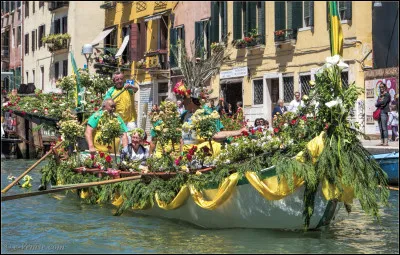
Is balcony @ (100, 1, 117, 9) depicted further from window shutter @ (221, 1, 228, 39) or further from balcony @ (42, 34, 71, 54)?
window shutter @ (221, 1, 228, 39)

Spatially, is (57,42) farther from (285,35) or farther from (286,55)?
(285,35)

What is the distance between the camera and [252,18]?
28.3 meters

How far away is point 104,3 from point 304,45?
1713 centimetres

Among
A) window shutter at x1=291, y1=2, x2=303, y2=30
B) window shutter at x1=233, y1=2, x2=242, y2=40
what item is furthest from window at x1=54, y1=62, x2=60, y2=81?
window shutter at x1=291, y1=2, x2=303, y2=30

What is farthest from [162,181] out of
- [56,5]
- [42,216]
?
[56,5]

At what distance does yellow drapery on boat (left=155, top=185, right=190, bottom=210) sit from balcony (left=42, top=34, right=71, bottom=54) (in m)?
34.3

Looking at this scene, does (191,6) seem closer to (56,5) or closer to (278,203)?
(56,5)

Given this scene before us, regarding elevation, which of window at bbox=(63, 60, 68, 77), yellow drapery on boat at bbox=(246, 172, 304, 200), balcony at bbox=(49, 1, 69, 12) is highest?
balcony at bbox=(49, 1, 69, 12)

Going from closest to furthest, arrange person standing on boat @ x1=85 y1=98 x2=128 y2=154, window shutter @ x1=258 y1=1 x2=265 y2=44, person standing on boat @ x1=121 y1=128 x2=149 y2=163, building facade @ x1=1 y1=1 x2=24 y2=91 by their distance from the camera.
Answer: person standing on boat @ x1=121 y1=128 x2=149 y2=163 → person standing on boat @ x1=85 y1=98 x2=128 y2=154 → window shutter @ x1=258 y1=1 x2=265 y2=44 → building facade @ x1=1 y1=1 x2=24 y2=91

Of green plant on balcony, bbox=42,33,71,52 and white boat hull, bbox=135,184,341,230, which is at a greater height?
green plant on balcony, bbox=42,33,71,52

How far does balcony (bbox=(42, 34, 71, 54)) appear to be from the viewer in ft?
148

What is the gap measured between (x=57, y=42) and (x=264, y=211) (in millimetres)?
36564

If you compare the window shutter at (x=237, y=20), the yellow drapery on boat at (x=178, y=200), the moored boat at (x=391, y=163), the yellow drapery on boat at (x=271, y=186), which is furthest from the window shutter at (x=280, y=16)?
the yellow drapery on boat at (x=271, y=186)

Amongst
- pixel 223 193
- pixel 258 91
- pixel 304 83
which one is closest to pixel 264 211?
pixel 223 193
